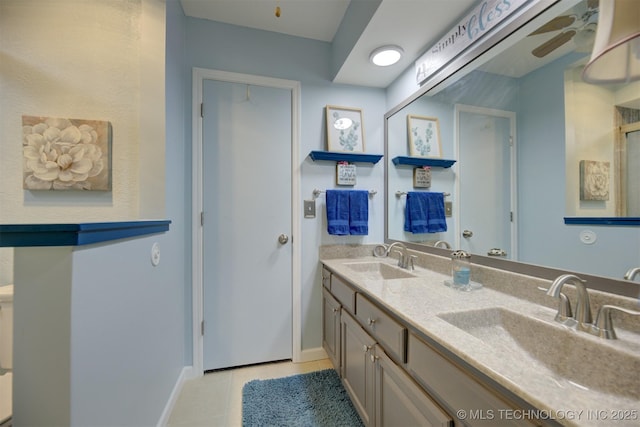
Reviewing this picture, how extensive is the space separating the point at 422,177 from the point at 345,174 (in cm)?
60

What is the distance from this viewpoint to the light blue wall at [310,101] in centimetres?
183

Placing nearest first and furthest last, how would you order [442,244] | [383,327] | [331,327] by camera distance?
[383,327], [442,244], [331,327]

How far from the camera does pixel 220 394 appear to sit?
159 centimetres

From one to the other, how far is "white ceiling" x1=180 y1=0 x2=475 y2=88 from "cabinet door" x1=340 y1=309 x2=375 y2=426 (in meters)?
1.75

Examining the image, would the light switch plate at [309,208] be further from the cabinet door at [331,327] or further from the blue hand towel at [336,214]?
the cabinet door at [331,327]

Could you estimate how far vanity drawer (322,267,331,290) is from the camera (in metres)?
1.81

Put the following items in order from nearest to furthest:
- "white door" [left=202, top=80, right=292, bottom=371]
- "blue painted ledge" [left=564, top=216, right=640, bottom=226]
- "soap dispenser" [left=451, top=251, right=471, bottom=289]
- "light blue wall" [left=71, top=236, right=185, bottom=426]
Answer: "light blue wall" [left=71, top=236, right=185, bottom=426], "blue painted ledge" [left=564, top=216, right=640, bottom=226], "soap dispenser" [left=451, top=251, right=471, bottom=289], "white door" [left=202, top=80, right=292, bottom=371]

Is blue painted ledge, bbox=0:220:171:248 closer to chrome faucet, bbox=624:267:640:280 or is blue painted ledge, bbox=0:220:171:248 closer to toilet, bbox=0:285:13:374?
toilet, bbox=0:285:13:374

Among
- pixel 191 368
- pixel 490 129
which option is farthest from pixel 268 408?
pixel 490 129

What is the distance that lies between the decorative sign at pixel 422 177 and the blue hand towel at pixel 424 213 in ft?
0.19

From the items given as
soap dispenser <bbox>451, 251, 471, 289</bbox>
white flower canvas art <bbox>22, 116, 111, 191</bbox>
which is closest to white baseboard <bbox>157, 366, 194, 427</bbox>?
white flower canvas art <bbox>22, 116, 111, 191</bbox>

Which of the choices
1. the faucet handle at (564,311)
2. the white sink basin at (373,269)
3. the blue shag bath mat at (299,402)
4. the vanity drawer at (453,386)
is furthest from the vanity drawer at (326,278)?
the faucet handle at (564,311)

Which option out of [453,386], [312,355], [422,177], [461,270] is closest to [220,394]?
[312,355]

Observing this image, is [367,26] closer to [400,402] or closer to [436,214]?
[436,214]
